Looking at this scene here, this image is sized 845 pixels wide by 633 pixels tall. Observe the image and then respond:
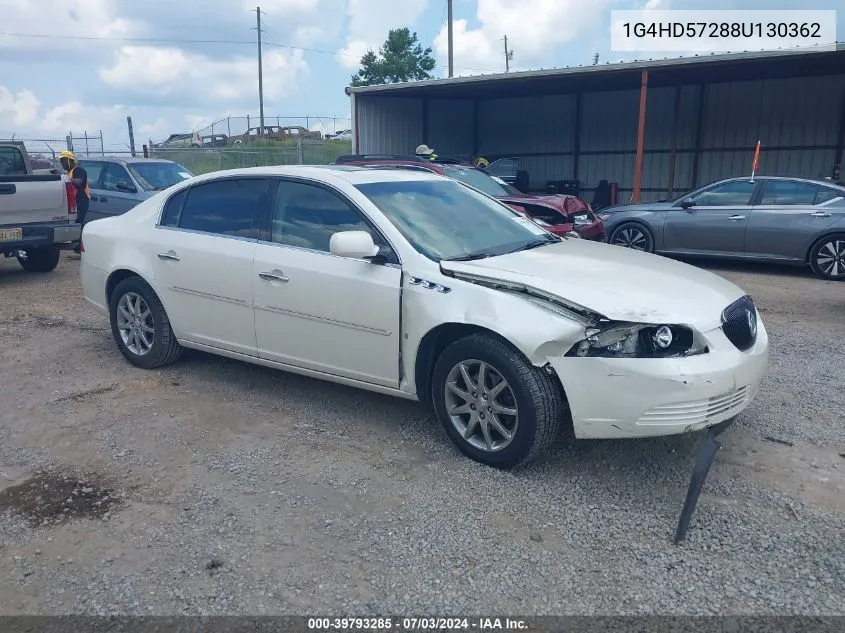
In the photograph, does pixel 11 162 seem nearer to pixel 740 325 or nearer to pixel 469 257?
pixel 469 257

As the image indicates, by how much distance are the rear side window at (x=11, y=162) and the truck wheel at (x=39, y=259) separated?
3.97ft

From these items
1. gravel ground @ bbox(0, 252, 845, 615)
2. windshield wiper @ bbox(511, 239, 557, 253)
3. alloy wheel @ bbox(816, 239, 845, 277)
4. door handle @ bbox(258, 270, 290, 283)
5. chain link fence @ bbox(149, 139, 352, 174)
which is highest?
chain link fence @ bbox(149, 139, 352, 174)

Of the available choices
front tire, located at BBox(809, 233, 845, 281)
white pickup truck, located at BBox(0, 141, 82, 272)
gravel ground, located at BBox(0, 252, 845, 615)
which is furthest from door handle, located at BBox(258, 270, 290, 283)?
front tire, located at BBox(809, 233, 845, 281)

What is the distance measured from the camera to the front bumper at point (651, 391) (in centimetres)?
342

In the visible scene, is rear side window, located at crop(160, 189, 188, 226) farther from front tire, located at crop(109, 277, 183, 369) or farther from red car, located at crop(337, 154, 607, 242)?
red car, located at crop(337, 154, 607, 242)

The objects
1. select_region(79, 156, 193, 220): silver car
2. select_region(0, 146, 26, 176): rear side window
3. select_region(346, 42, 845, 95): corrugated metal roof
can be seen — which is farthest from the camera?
select_region(346, 42, 845, 95): corrugated metal roof

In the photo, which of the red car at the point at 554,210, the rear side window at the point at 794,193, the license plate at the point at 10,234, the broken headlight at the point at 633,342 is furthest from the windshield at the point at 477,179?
the broken headlight at the point at 633,342

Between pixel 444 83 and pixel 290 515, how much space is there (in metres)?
15.5

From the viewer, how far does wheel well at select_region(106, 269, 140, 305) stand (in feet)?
18.7

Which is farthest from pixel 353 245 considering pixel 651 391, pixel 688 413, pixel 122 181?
pixel 122 181

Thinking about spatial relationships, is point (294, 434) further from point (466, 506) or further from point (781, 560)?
point (781, 560)

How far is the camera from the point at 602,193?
20.2m

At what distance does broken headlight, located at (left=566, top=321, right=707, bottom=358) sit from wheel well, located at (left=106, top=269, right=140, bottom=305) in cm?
366

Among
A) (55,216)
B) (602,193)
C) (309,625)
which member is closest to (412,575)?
(309,625)
